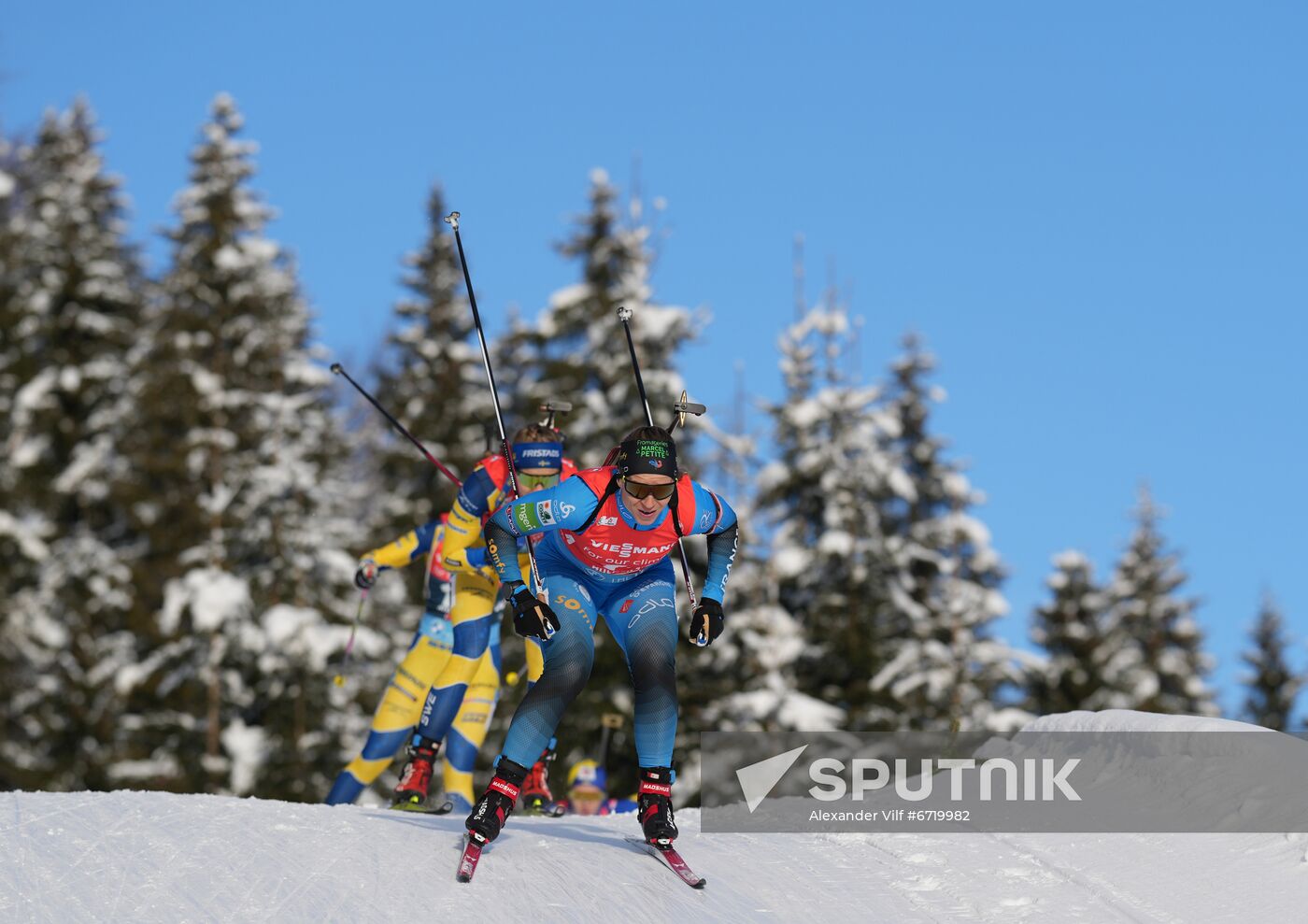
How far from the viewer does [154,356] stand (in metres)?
29.4

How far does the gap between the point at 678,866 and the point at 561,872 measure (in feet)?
1.84

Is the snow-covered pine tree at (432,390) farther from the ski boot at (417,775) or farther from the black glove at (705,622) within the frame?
the black glove at (705,622)

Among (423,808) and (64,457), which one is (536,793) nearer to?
(423,808)

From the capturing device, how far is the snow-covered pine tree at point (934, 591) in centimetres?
2528

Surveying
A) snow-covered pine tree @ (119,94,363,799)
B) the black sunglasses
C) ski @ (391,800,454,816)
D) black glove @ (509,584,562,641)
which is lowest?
ski @ (391,800,454,816)

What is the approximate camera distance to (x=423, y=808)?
966 cm

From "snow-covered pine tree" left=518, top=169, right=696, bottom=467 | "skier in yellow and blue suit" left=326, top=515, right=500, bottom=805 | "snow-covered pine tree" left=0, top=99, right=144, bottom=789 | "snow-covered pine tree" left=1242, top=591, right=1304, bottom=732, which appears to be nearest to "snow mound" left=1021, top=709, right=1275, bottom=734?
"skier in yellow and blue suit" left=326, top=515, right=500, bottom=805

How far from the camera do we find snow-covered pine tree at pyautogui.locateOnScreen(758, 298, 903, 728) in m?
26.0

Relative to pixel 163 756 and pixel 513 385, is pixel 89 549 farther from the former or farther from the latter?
pixel 513 385

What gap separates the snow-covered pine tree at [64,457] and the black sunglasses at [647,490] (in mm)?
23336

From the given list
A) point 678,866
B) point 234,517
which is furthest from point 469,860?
point 234,517

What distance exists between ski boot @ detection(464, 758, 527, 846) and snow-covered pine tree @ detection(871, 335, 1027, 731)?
57.9 feet

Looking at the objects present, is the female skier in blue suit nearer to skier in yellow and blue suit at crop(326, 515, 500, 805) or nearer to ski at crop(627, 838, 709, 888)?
ski at crop(627, 838, 709, 888)

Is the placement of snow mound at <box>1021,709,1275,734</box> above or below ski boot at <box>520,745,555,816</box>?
above
